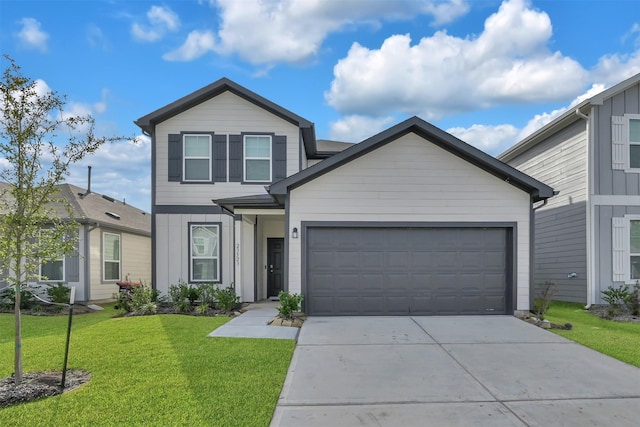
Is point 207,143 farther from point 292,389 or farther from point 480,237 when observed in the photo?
point 292,389

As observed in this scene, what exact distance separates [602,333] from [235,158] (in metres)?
9.89

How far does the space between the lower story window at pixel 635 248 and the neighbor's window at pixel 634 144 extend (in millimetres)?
1635

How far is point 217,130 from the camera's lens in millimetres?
13070

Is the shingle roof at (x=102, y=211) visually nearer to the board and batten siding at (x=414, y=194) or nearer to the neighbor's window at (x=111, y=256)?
the neighbor's window at (x=111, y=256)

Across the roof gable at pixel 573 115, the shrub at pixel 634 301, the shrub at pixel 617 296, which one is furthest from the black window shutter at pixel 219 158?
the shrub at pixel 634 301

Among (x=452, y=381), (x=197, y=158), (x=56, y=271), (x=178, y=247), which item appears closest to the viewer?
(x=452, y=381)

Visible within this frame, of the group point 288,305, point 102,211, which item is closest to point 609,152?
point 288,305

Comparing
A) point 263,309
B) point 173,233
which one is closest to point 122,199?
point 173,233

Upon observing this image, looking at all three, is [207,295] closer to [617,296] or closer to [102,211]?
[102,211]

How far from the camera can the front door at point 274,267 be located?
14317 millimetres

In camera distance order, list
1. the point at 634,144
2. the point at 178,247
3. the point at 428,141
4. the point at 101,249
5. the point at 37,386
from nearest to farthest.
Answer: the point at 37,386 < the point at 428,141 < the point at 634,144 < the point at 178,247 < the point at 101,249

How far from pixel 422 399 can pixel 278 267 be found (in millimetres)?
9720

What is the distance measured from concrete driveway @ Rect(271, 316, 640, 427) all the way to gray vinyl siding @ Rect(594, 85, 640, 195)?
599 cm

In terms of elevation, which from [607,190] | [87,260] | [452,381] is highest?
[607,190]
